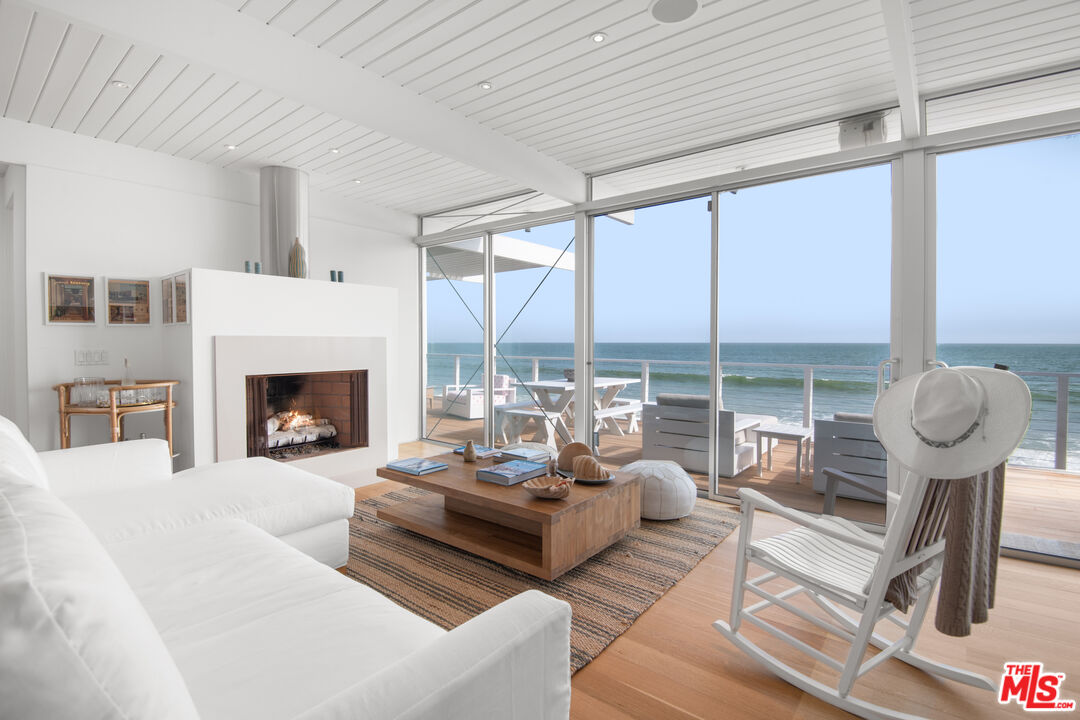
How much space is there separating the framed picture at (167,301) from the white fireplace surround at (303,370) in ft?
1.74

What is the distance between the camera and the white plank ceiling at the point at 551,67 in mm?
2320

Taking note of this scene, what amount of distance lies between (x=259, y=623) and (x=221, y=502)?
1059mm

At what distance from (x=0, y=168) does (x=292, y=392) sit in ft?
7.77

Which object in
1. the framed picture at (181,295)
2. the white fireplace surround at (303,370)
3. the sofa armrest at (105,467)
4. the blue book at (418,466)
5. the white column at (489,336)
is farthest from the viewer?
the white column at (489,336)

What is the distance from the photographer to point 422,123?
10.3 feet

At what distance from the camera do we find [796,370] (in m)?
3.48

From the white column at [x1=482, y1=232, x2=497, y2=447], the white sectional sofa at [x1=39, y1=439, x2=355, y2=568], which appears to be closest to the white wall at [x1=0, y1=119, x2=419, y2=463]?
the white sectional sofa at [x1=39, y1=439, x2=355, y2=568]

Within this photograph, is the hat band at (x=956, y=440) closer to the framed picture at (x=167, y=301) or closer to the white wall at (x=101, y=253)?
the framed picture at (x=167, y=301)

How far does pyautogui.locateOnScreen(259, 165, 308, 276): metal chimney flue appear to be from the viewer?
4078mm

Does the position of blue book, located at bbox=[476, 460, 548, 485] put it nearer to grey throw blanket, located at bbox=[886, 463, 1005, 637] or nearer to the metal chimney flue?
grey throw blanket, located at bbox=[886, 463, 1005, 637]

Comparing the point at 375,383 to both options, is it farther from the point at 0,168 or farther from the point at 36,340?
the point at 0,168

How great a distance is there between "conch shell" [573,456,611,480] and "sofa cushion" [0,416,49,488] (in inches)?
81.5

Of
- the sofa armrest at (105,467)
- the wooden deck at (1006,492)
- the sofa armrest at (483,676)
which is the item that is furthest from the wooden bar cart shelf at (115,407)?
the wooden deck at (1006,492)

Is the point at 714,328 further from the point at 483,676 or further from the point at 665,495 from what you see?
the point at 483,676
